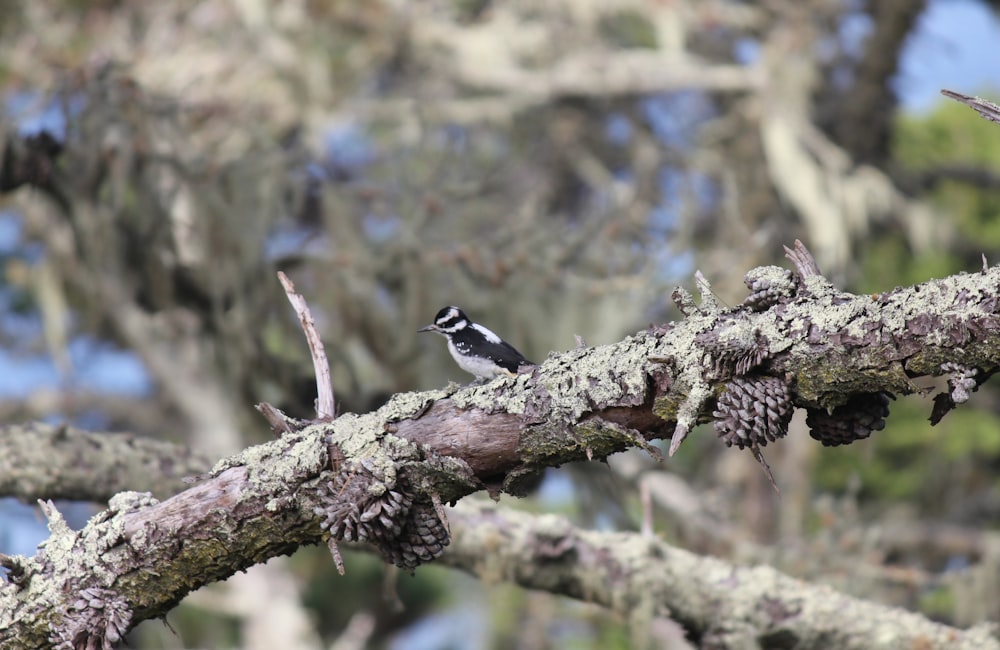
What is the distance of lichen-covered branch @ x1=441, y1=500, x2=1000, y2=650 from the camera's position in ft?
12.0

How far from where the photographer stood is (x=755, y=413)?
2.11 m

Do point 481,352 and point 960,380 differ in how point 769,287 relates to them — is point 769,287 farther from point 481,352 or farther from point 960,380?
point 481,352

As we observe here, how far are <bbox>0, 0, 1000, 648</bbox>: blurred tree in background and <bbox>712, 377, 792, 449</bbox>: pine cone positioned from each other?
9.03 ft

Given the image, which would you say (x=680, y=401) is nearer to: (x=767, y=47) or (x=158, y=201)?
(x=158, y=201)

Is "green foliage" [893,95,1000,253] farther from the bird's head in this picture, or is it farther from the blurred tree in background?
the bird's head

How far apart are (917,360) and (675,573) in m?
1.97

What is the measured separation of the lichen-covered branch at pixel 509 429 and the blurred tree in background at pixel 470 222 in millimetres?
2691

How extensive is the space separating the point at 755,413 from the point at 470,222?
15.1 feet

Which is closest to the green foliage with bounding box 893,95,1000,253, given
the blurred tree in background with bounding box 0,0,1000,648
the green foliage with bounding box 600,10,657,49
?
the blurred tree in background with bounding box 0,0,1000,648

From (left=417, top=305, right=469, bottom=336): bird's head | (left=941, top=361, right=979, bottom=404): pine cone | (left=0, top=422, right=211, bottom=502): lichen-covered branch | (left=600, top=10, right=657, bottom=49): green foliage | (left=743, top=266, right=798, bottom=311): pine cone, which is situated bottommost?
(left=941, top=361, right=979, bottom=404): pine cone

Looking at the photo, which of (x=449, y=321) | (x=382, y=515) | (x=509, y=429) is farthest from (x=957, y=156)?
(x=382, y=515)

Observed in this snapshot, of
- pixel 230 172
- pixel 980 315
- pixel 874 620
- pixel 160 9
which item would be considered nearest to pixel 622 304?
pixel 230 172

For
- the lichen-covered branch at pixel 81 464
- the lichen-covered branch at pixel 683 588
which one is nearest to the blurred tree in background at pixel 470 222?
the lichen-covered branch at pixel 683 588

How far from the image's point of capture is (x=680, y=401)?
2248 mm
